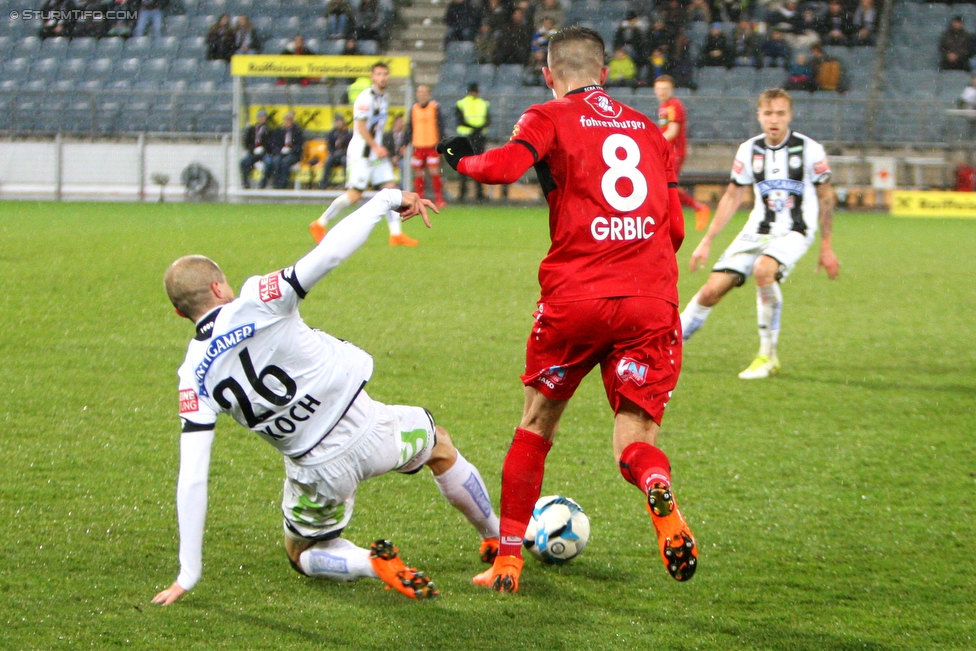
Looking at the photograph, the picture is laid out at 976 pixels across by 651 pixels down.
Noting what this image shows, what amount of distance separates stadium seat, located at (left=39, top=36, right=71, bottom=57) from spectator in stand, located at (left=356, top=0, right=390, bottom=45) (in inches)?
282

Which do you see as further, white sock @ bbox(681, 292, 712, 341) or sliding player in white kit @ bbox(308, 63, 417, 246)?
sliding player in white kit @ bbox(308, 63, 417, 246)

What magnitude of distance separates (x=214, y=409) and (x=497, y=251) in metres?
10.4

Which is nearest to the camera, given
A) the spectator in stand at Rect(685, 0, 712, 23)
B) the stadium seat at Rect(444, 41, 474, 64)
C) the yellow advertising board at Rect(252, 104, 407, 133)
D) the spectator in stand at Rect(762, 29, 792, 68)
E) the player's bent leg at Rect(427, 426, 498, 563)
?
the player's bent leg at Rect(427, 426, 498, 563)

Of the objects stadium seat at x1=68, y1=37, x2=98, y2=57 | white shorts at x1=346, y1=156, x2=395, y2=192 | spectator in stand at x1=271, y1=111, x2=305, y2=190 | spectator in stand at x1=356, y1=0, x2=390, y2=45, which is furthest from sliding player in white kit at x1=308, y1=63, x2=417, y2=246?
stadium seat at x1=68, y1=37, x2=98, y2=57

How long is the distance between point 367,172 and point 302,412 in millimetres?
10611

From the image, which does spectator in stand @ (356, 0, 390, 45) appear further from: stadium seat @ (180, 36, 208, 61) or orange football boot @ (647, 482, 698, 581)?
orange football boot @ (647, 482, 698, 581)

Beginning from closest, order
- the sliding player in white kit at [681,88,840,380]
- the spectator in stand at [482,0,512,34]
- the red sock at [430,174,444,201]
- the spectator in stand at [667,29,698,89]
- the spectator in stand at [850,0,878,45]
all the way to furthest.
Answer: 1. the sliding player in white kit at [681,88,840,380]
2. the red sock at [430,174,444,201]
3. the spectator in stand at [667,29,698,89]
4. the spectator in stand at [850,0,878,45]
5. the spectator in stand at [482,0,512,34]

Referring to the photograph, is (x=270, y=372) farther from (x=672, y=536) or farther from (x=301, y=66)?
(x=301, y=66)

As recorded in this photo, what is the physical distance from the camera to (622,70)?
23109mm

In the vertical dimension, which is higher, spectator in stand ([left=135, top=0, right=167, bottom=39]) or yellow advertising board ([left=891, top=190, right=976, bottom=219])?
spectator in stand ([left=135, top=0, right=167, bottom=39])

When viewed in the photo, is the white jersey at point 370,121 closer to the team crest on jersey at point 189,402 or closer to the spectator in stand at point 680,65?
the team crest on jersey at point 189,402

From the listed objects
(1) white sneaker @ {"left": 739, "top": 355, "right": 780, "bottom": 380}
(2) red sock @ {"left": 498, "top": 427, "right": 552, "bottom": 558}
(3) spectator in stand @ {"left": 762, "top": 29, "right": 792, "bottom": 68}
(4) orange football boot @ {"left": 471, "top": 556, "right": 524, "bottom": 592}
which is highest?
(3) spectator in stand @ {"left": 762, "top": 29, "right": 792, "bottom": 68}

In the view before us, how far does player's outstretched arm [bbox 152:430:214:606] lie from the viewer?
10.9 ft

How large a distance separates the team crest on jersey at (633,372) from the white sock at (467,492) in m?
0.69
